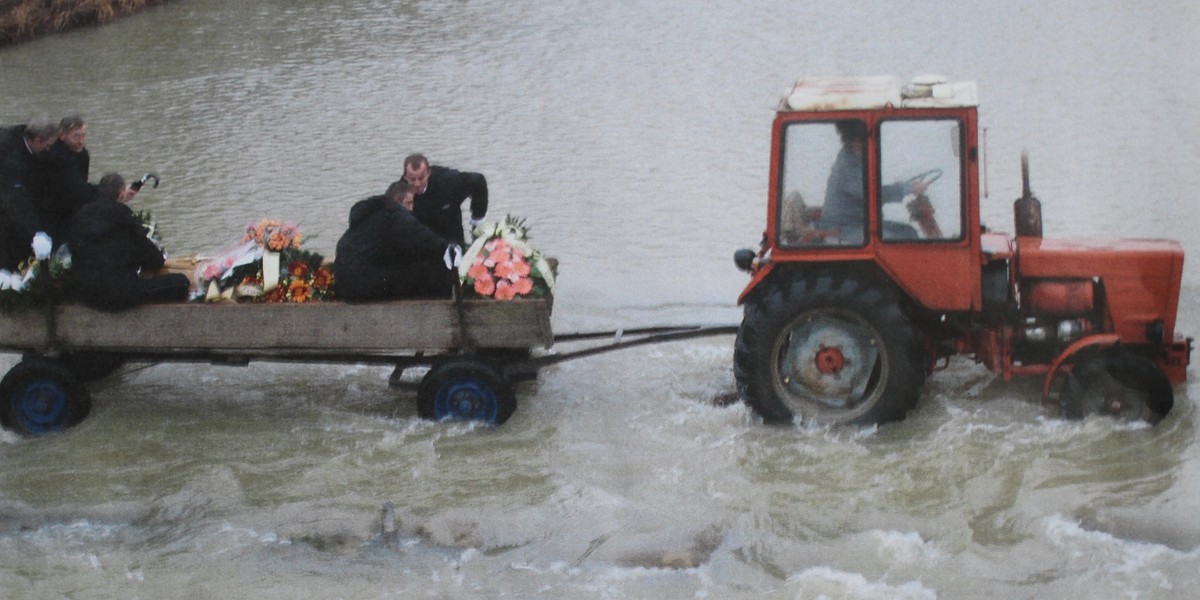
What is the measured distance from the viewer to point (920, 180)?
27.2 ft

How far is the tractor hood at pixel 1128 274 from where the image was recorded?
27.6ft

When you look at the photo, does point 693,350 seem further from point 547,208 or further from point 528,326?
point 547,208

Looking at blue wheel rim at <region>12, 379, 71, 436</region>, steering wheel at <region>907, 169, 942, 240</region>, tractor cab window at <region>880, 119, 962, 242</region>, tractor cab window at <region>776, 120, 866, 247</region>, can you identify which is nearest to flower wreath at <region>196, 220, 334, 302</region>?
blue wheel rim at <region>12, 379, 71, 436</region>

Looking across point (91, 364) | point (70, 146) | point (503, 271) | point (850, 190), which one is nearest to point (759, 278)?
point (850, 190)

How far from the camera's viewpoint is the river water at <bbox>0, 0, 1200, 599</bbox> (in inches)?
286

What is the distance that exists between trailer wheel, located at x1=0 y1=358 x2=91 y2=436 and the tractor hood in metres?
6.04

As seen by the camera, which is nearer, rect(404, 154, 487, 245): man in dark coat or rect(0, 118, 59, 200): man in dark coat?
rect(0, 118, 59, 200): man in dark coat

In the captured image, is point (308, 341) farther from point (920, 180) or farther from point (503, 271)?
point (920, 180)

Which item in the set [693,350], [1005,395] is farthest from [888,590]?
[693,350]

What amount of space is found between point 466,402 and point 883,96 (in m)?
3.15

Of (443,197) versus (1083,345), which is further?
(443,197)

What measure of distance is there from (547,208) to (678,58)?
6008mm

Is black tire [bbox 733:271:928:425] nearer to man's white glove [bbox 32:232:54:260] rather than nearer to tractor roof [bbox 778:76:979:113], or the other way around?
tractor roof [bbox 778:76:979:113]

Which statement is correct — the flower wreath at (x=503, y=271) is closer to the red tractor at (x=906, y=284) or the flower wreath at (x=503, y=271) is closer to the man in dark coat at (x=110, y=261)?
the red tractor at (x=906, y=284)
